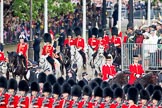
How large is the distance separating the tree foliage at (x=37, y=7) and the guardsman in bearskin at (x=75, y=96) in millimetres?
16886

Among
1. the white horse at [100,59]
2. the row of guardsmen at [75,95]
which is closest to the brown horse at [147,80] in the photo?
the row of guardsmen at [75,95]

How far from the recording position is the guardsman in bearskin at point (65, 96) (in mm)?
29261

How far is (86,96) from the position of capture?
97.6 feet

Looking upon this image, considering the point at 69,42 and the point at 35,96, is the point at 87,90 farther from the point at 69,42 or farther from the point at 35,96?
the point at 69,42

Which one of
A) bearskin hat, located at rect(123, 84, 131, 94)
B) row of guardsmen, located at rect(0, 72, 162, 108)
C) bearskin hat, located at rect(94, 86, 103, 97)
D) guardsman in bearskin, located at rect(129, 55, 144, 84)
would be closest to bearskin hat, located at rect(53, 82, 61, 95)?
row of guardsmen, located at rect(0, 72, 162, 108)

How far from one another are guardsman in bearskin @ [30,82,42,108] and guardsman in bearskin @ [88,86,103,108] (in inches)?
54.9

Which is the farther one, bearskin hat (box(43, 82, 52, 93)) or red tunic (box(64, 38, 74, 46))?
red tunic (box(64, 38, 74, 46))

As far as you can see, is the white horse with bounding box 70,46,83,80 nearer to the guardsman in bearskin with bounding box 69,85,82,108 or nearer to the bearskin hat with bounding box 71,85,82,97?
the guardsman in bearskin with bounding box 69,85,82,108

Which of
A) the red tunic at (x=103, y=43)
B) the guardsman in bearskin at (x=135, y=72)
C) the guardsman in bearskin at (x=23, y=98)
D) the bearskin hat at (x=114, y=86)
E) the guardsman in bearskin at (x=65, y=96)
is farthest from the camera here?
the red tunic at (x=103, y=43)

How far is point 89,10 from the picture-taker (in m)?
60.3

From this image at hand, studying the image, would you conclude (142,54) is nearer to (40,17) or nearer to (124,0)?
(40,17)

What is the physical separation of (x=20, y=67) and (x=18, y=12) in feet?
34.1

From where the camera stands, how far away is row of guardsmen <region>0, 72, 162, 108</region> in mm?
29156

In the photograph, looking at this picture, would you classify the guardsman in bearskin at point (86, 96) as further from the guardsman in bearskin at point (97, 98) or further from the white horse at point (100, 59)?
the white horse at point (100, 59)
